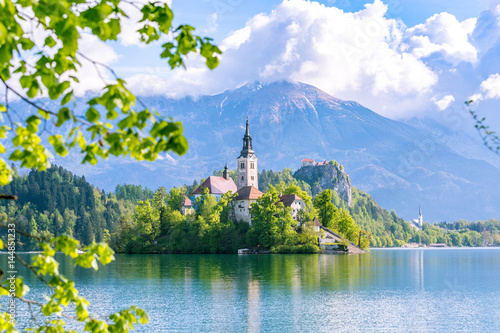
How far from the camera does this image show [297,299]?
4116cm

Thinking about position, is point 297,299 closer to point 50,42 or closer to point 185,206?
point 50,42

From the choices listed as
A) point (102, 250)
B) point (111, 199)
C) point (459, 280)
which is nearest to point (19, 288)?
point (102, 250)

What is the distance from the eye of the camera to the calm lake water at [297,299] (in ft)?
105

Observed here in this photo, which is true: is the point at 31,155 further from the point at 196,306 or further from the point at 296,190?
the point at 296,190

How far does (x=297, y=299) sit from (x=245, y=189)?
85.2 meters

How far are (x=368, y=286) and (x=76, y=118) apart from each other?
156ft

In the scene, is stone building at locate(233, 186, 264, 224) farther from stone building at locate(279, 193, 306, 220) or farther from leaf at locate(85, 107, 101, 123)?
leaf at locate(85, 107, 101, 123)

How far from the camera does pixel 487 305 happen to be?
3981 centimetres

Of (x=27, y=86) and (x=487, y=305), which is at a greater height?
(x=27, y=86)

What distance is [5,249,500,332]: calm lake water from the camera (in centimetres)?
3188

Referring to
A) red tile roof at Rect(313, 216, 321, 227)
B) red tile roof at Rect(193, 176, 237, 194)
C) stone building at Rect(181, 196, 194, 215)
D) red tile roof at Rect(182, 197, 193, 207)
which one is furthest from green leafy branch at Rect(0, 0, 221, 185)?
red tile roof at Rect(193, 176, 237, 194)

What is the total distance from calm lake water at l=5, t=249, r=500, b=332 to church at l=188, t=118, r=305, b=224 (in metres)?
53.3

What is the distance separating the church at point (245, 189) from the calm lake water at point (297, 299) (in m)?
Result: 53.3

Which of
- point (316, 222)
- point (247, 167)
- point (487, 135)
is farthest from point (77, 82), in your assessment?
point (247, 167)
